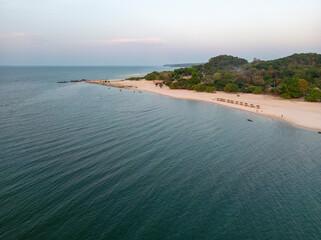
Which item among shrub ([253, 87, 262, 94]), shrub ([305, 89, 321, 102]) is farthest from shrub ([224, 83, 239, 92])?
shrub ([305, 89, 321, 102])

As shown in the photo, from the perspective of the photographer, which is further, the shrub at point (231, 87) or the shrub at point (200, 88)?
the shrub at point (200, 88)

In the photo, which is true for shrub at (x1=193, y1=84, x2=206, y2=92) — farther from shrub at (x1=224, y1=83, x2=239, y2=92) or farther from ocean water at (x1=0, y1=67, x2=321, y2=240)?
ocean water at (x1=0, y1=67, x2=321, y2=240)

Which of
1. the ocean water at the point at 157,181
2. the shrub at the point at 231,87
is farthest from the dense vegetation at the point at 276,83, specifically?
the ocean water at the point at 157,181

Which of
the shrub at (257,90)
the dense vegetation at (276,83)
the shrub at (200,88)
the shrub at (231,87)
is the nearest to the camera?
the dense vegetation at (276,83)

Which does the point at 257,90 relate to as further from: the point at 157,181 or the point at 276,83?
the point at 157,181

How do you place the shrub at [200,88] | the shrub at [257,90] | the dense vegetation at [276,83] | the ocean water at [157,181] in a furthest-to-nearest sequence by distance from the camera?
1. the shrub at [200,88]
2. the shrub at [257,90]
3. the dense vegetation at [276,83]
4. the ocean water at [157,181]

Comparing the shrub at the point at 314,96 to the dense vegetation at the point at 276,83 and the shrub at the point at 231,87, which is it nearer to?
the dense vegetation at the point at 276,83

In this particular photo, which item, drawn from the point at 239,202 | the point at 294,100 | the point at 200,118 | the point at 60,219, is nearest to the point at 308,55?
the point at 294,100

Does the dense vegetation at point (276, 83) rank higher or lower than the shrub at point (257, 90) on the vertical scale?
higher
